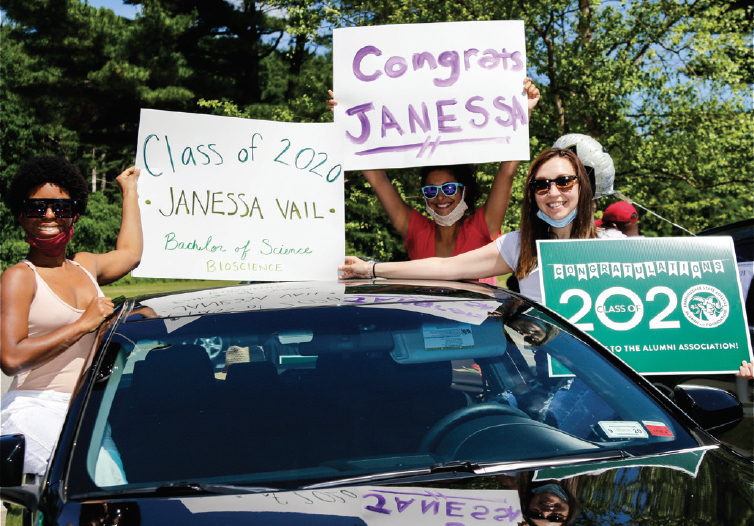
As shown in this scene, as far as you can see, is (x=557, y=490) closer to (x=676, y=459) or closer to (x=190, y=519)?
(x=676, y=459)

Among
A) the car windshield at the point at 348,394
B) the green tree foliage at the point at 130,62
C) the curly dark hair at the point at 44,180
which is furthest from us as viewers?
the green tree foliage at the point at 130,62

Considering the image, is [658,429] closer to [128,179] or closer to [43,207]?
[43,207]

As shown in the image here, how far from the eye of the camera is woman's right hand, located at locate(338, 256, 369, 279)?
363cm

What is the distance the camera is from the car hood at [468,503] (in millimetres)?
1761

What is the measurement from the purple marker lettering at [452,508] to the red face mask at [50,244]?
71.0 inches

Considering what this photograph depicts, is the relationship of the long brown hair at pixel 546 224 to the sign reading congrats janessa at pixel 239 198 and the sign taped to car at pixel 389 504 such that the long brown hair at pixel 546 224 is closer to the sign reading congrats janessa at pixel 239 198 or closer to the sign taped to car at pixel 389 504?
the sign reading congrats janessa at pixel 239 198

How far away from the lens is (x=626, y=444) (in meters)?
2.25

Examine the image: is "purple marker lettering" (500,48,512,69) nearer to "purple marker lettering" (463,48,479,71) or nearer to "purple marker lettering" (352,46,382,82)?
"purple marker lettering" (463,48,479,71)

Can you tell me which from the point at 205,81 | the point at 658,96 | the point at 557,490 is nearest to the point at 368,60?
the point at 557,490

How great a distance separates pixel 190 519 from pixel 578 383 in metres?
1.35

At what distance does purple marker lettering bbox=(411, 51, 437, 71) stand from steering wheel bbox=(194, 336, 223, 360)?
2067 millimetres

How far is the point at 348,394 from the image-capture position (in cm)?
253

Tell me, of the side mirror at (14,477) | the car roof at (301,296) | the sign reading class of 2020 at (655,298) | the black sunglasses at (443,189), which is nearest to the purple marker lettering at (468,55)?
the black sunglasses at (443,189)

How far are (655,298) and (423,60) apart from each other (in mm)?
1729
